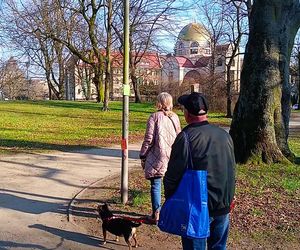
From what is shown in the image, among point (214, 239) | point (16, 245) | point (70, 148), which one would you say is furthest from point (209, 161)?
point (70, 148)

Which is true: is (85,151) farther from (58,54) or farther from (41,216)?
(58,54)

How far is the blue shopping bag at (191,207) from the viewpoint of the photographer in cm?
318

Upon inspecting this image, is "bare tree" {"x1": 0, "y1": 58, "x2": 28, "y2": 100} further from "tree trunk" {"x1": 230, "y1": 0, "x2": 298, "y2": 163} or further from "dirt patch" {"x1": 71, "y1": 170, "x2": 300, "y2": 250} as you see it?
"dirt patch" {"x1": 71, "y1": 170, "x2": 300, "y2": 250}

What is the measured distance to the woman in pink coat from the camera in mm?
5457

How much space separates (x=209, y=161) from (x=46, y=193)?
16.0ft

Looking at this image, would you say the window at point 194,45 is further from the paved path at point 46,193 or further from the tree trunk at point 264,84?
the tree trunk at point 264,84

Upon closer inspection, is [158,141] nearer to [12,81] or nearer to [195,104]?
[195,104]

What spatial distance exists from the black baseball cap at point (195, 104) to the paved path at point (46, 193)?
245 centimetres

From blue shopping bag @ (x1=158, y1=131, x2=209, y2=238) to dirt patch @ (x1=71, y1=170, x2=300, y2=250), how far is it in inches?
73.2

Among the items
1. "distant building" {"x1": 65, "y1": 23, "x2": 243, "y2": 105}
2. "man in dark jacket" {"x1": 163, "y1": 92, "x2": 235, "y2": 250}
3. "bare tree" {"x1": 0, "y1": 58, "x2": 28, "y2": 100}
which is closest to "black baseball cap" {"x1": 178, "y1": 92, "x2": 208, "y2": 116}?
"man in dark jacket" {"x1": 163, "y1": 92, "x2": 235, "y2": 250}

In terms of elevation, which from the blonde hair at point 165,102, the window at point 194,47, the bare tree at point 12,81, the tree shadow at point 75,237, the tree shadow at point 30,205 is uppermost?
the window at point 194,47

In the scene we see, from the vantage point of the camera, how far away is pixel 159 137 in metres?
5.47

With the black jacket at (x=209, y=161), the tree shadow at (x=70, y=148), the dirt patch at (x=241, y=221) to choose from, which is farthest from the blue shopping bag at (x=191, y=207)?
the tree shadow at (x=70, y=148)

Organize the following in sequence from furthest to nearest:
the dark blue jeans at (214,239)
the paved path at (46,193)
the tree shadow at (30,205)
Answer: the tree shadow at (30,205) → the paved path at (46,193) → the dark blue jeans at (214,239)
